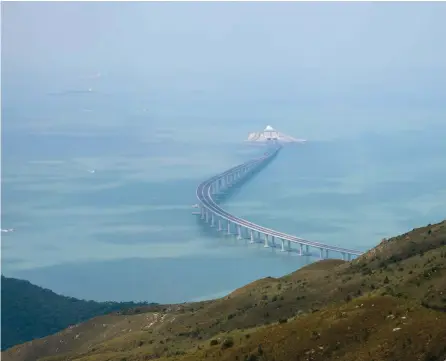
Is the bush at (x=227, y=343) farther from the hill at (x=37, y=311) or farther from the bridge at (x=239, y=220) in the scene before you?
the bridge at (x=239, y=220)

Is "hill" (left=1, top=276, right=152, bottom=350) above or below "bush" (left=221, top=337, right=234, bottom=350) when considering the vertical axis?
below

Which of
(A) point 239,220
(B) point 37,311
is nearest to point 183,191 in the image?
(A) point 239,220

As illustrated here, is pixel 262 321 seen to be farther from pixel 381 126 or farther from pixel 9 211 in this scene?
pixel 381 126

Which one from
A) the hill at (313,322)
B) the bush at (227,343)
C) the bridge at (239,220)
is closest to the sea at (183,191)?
the bridge at (239,220)

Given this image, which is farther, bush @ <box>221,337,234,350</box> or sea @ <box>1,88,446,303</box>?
sea @ <box>1,88,446,303</box>

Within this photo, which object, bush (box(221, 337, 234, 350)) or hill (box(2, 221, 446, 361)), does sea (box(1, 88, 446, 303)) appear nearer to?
hill (box(2, 221, 446, 361))

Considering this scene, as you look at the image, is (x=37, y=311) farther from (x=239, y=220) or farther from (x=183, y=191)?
(x=183, y=191)

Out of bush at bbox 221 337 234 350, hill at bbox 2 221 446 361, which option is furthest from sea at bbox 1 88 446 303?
bush at bbox 221 337 234 350

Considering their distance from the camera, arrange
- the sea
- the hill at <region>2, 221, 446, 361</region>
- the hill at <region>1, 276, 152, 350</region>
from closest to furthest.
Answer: the hill at <region>2, 221, 446, 361</region>, the hill at <region>1, 276, 152, 350</region>, the sea

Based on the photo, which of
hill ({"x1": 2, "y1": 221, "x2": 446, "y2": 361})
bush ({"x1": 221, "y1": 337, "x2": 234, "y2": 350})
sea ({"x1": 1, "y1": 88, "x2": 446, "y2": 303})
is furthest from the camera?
sea ({"x1": 1, "y1": 88, "x2": 446, "y2": 303})
